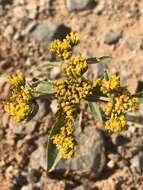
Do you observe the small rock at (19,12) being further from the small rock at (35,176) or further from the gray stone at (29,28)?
the small rock at (35,176)

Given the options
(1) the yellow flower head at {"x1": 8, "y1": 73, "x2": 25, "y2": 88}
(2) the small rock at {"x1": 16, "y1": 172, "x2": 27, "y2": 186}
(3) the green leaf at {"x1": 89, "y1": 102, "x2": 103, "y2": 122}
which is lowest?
(2) the small rock at {"x1": 16, "y1": 172, "x2": 27, "y2": 186}

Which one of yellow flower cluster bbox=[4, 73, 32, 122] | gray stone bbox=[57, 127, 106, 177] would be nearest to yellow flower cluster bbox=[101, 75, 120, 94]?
yellow flower cluster bbox=[4, 73, 32, 122]

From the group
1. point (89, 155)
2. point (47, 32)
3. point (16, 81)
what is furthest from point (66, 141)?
point (47, 32)

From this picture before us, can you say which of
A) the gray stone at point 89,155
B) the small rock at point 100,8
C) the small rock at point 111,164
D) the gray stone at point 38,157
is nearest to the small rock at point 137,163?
the small rock at point 111,164

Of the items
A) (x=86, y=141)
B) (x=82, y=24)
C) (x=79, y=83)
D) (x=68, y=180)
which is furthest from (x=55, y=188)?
(x=82, y=24)

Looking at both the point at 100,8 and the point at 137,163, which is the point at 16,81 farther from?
the point at 100,8

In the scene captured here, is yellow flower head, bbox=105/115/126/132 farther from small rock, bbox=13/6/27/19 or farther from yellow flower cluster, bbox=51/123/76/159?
small rock, bbox=13/6/27/19
